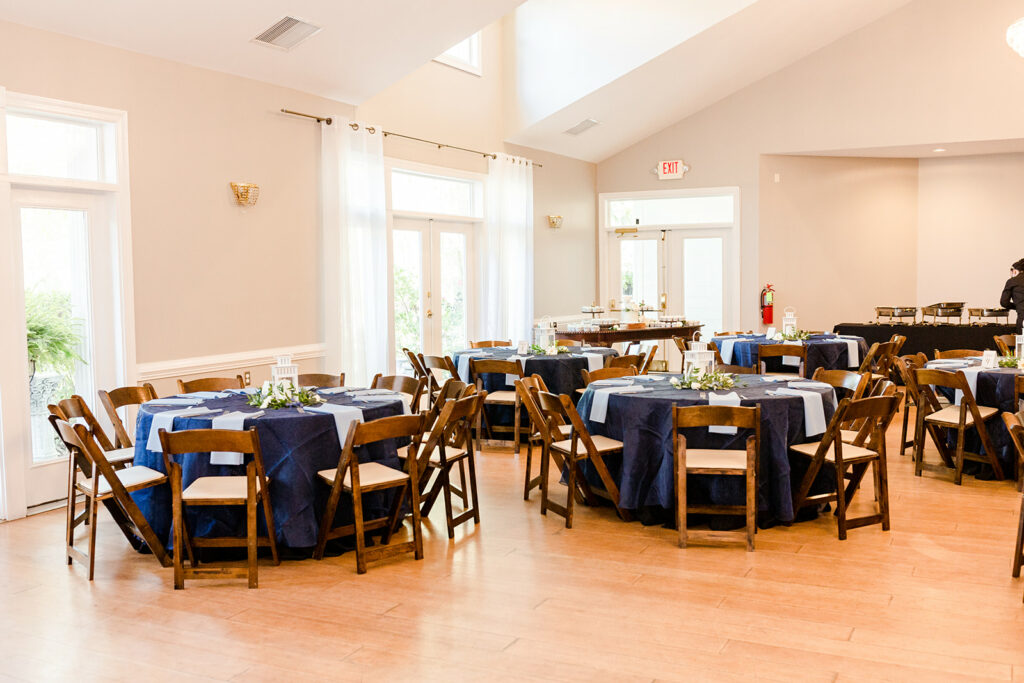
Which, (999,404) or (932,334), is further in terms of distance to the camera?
(932,334)

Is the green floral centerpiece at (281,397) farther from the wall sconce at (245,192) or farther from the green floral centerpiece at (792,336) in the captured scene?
the green floral centerpiece at (792,336)

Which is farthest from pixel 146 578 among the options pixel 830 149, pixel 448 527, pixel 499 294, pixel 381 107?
pixel 830 149

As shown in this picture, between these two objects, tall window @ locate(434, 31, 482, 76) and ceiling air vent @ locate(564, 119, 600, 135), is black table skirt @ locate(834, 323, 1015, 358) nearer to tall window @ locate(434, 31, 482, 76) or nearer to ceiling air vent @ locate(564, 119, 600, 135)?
ceiling air vent @ locate(564, 119, 600, 135)

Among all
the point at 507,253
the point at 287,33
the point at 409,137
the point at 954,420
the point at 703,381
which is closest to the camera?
the point at 703,381

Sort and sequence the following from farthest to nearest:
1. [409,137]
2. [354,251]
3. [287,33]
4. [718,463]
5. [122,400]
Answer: [409,137]
[354,251]
[287,33]
[122,400]
[718,463]

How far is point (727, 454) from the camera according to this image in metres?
4.52

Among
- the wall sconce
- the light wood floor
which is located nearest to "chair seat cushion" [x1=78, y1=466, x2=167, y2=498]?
the light wood floor

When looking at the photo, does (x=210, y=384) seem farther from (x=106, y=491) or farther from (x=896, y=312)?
(x=896, y=312)

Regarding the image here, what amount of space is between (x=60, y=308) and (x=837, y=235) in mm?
10152

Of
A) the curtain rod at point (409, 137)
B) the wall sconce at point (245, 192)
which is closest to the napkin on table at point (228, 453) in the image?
the wall sconce at point (245, 192)

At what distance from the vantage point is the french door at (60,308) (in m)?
5.55

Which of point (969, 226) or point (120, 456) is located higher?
point (969, 226)

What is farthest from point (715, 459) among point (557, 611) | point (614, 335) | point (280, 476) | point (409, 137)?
point (614, 335)

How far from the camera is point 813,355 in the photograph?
8.12m
